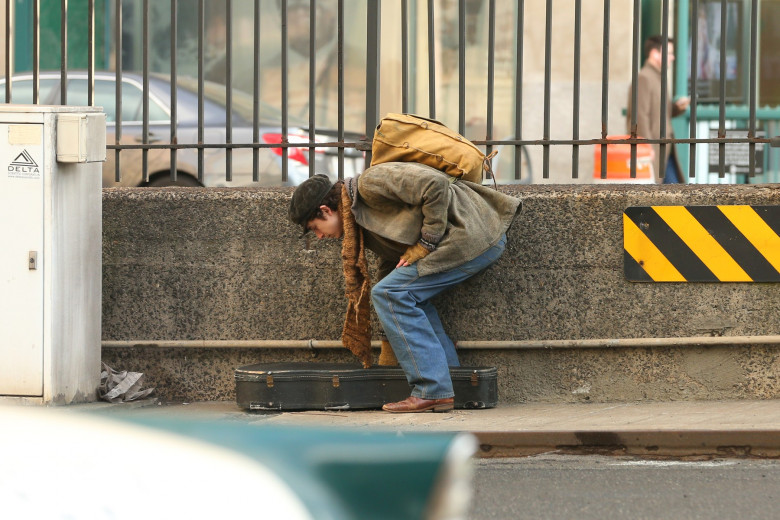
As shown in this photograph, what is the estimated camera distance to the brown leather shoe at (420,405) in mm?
6160

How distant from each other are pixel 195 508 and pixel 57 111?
4.51m

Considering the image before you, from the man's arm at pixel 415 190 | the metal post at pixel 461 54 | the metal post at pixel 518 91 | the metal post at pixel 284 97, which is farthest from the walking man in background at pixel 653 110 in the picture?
the metal post at pixel 284 97

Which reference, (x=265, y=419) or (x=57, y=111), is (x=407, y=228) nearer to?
(x=265, y=419)

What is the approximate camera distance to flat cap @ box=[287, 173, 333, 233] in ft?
20.0

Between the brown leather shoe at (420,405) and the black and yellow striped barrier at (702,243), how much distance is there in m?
1.20

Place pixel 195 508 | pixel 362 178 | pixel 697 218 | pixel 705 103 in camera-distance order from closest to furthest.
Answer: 1. pixel 195 508
2. pixel 362 178
3. pixel 697 218
4. pixel 705 103

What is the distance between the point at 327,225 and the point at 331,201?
120 mm

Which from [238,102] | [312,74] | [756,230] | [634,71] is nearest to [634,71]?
[634,71]

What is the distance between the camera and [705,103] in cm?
1325

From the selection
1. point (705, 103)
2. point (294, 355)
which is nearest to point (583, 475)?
point (294, 355)

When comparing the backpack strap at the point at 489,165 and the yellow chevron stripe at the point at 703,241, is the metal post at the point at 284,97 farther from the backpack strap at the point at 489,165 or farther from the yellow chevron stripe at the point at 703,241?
the yellow chevron stripe at the point at 703,241

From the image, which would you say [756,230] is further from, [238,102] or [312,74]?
[238,102]

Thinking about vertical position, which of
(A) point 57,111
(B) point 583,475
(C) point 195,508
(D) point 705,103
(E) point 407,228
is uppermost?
(D) point 705,103

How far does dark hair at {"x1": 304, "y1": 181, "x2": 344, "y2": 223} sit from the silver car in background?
811 millimetres
